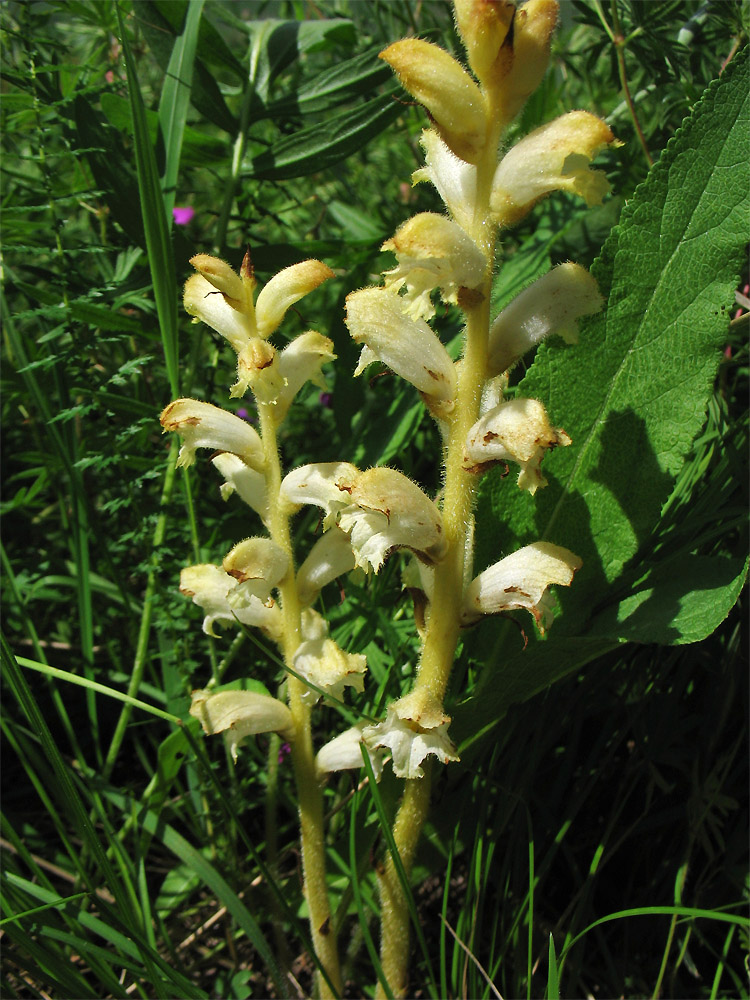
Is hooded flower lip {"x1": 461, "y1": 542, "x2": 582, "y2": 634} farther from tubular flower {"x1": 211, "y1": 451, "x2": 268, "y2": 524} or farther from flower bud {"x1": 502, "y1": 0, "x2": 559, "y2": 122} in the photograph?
flower bud {"x1": 502, "y1": 0, "x2": 559, "y2": 122}

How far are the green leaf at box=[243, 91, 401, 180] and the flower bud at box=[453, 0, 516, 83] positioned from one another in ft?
2.86

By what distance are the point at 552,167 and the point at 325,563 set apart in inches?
24.2

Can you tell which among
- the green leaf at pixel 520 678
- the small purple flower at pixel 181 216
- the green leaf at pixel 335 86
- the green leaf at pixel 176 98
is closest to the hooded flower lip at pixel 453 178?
the green leaf at pixel 520 678

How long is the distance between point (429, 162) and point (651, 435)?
0.50 meters

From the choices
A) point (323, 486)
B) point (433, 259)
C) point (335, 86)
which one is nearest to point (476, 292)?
point (433, 259)

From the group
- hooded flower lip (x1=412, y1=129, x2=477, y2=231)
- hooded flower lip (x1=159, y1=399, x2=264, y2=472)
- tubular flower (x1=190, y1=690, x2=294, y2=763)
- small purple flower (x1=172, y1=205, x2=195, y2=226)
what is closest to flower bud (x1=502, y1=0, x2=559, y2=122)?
hooded flower lip (x1=412, y1=129, x2=477, y2=231)

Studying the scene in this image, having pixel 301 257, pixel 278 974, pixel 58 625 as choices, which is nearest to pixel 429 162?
pixel 301 257

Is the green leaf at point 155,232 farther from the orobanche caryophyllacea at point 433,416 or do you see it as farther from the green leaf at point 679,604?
the green leaf at point 679,604

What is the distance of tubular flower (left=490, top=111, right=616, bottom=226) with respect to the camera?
967 millimetres

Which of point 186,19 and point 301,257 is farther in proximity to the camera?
point 301,257

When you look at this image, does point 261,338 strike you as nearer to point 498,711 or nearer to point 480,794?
point 498,711

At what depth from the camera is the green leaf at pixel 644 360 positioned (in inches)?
46.9

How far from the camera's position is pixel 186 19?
1.69m

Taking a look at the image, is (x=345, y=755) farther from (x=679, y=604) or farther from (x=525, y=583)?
(x=679, y=604)
